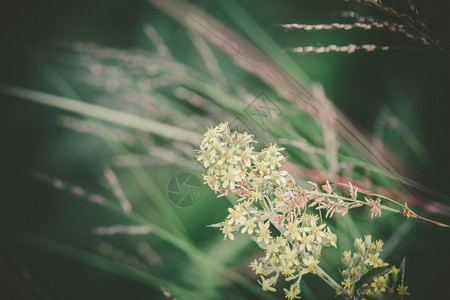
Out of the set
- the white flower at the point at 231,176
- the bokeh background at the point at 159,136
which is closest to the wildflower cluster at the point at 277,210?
the white flower at the point at 231,176

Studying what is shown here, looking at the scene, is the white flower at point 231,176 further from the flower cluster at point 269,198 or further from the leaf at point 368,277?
the leaf at point 368,277

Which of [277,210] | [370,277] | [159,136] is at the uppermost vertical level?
[159,136]

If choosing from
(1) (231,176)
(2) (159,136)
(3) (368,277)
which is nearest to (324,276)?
(3) (368,277)

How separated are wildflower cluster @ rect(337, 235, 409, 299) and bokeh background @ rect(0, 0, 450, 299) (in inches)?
6.1

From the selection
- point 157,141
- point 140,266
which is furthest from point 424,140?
point 140,266

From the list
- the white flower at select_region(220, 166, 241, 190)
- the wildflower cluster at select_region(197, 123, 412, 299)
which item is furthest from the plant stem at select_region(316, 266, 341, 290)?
the white flower at select_region(220, 166, 241, 190)

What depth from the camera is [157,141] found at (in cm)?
78

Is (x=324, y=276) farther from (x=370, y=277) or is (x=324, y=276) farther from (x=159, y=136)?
(x=159, y=136)

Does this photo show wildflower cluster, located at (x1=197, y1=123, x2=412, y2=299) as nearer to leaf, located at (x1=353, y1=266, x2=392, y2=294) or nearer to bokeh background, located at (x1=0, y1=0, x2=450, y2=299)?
leaf, located at (x1=353, y1=266, x2=392, y2=294)

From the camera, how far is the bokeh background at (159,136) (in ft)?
2.13

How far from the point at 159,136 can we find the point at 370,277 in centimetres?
54

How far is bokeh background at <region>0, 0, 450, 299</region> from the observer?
648mm

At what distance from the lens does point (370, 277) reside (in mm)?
413

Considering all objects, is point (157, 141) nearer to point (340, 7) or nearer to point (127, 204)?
point (127, 204)
